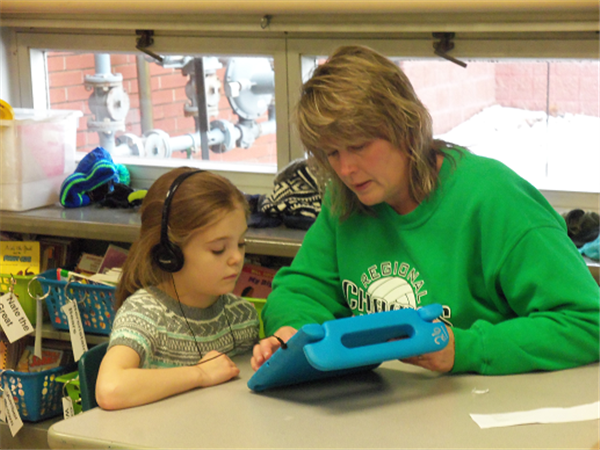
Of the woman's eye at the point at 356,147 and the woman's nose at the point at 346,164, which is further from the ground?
the woman's eye at the point at 356,147

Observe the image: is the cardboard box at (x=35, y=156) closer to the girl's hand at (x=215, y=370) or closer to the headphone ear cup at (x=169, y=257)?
the headphone ear cup at (x=169, y=257)

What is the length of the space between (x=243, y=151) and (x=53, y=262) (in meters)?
0.80

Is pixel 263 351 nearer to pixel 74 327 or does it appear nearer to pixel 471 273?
pixel 471 273

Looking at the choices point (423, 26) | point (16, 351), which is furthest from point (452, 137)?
point (16, 351)

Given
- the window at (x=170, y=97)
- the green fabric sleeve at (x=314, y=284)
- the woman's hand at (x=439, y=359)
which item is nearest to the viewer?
the woman's hand at (x=439, y=359)

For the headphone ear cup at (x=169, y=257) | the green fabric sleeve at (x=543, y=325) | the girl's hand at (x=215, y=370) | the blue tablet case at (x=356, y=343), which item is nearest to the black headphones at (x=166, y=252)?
the headphone ear cup at (x=169, y=257)

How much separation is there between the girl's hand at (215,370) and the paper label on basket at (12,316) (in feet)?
3.77

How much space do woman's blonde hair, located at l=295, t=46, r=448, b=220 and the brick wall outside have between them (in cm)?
92

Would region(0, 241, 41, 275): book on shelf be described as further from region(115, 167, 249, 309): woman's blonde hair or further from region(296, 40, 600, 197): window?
region(296, 40, 600, 197): window

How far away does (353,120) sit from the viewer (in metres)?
1.27

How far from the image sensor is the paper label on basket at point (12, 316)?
220 centimetres

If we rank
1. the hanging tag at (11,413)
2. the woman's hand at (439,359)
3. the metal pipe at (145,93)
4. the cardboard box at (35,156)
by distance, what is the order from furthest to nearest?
the metal pipe at (145,93)
the cardboard box at (35,156)
the hanging tag at (11,413)
the woman's hand at (439,359)

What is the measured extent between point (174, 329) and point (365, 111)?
1.77 feet

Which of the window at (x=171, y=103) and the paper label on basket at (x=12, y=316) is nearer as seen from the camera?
the paper label on basket at (x=12, y=316)
